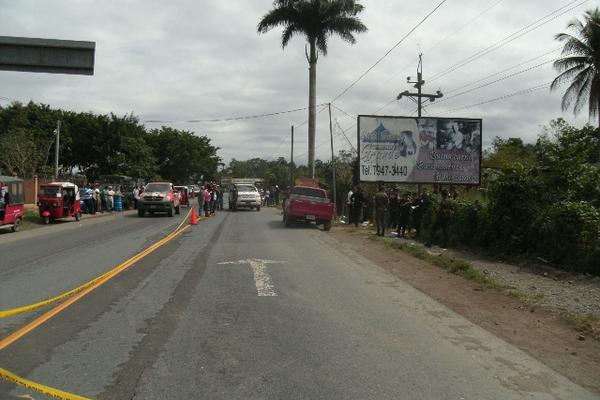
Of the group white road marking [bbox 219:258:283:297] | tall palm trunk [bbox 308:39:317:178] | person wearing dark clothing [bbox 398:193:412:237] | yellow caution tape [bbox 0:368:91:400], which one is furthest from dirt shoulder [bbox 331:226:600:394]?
tall palm trunk [bbox 308:39:317:178]

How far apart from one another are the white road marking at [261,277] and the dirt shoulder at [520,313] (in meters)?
2.63

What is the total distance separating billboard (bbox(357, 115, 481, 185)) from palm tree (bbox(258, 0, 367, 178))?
1206 centimetres

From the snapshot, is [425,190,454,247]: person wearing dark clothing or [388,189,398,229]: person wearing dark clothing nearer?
[425,190,454,247]: person wearing dark clothing

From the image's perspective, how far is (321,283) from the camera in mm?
10117

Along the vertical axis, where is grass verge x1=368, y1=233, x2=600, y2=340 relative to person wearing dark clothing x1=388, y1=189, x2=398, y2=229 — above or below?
below

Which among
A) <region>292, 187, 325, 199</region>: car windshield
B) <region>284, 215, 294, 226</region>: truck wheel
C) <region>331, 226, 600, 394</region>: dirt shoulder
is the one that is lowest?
<region>331, 226, 600, 394</region>: dirt shoulder

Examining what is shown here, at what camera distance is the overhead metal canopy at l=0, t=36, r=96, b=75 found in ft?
43.2

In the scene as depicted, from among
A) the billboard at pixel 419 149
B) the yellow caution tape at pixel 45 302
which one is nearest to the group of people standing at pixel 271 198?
the billboard at pixel 419 149

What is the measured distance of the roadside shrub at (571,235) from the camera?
1193 cm

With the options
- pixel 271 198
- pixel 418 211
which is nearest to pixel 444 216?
pixel 418 211

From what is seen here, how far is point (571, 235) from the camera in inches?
496

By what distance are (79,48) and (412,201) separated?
11.6 metres

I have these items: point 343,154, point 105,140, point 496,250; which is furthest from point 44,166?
point 496,250

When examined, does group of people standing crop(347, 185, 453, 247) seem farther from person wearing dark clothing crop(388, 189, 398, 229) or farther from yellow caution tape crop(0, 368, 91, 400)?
yellow caution tape crop(0, 368, 91, 400)
